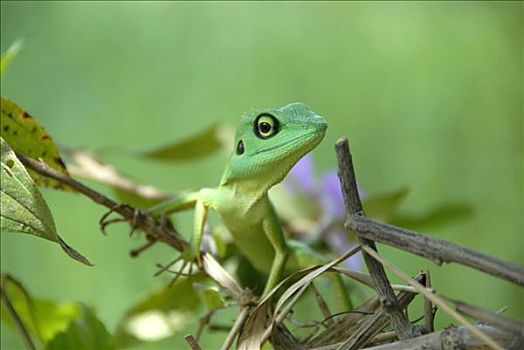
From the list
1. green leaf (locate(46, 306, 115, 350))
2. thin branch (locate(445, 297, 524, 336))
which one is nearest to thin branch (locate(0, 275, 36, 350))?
green leaf (locate(46, 306, 115, 350))

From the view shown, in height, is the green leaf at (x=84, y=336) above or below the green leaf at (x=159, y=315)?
above

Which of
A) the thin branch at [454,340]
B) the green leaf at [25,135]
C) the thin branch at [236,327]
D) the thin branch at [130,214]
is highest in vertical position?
the green leaf at [25,135]

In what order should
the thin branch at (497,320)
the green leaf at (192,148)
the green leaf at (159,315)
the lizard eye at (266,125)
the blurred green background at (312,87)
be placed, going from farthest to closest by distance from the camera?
1. the blurred green background at (312,87)
2. the green leaf at (192,148)
3. the green leaf at (159,315)
4. the lizard eye at (266,125)
5. the thin branch at (497,320)

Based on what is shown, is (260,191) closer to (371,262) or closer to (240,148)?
(240,148)

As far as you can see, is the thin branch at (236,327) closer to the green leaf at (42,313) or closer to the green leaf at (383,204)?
the green leaf at (42,313)

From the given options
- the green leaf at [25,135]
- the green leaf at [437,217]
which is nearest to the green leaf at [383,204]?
the green leaf at [437,217]

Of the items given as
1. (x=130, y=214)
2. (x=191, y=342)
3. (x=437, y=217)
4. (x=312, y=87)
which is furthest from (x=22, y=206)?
(x=312, y=87)
